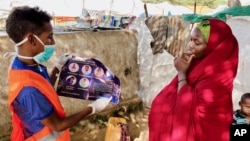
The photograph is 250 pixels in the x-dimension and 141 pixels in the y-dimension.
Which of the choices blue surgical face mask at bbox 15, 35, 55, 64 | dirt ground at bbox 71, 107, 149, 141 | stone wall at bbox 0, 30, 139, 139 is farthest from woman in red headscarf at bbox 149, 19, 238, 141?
stone wall at bbox 0, 30, 139, 139

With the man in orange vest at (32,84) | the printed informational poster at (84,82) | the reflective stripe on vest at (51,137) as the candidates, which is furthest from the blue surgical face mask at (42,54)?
the reflective stripe on vest at (51,137)

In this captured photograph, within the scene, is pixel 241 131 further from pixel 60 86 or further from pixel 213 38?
pixel 60 86

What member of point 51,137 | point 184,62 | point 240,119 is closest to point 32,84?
point 51,137

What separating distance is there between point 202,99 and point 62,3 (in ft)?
37.1

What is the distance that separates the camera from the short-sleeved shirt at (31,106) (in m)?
1.84

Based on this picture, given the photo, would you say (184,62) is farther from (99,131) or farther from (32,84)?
(99,131)

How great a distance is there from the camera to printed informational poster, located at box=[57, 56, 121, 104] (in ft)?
7.10

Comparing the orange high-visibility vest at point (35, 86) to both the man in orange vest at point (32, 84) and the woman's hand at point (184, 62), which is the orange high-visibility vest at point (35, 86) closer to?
the man in orange vest at point (32, 84)

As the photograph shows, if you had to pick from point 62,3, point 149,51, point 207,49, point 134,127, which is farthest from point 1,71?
point 62,3

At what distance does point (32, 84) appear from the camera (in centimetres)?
186

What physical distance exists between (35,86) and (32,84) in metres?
0.02

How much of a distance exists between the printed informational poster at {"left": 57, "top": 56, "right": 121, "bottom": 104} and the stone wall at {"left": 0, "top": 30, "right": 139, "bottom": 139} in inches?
106

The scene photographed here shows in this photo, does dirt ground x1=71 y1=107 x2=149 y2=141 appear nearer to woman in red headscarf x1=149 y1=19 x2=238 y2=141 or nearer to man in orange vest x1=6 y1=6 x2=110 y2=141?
woman in red headscarf x1=149 y1=19 x2=238 y2=141

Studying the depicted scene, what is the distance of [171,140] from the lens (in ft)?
7.54
